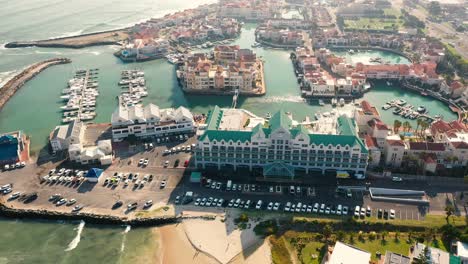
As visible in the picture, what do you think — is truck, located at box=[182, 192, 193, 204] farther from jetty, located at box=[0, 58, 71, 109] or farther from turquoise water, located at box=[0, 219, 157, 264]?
jetty, located at box=[0, 58, 71, 109]

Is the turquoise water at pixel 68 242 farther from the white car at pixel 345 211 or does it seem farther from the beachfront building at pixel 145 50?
the beachfront building at pixel 145 50

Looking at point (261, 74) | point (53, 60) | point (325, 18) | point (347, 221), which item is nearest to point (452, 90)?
point (261, 74)

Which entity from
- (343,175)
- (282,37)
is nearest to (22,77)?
(282,37)

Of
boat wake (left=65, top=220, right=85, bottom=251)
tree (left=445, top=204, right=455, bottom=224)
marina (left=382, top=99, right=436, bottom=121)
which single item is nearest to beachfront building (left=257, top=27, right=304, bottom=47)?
marina (left=382, top=99, right=436, bottom=121)

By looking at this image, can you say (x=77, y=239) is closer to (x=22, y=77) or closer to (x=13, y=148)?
(x=13, y=148)

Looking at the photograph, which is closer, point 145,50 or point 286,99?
point 286,99

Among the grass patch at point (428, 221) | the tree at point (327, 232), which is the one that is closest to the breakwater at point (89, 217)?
the tree at point (327, 232)
